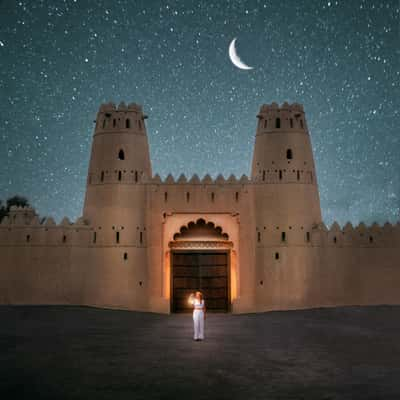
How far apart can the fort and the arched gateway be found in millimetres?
44

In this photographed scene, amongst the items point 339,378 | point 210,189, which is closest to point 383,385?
point 339,378

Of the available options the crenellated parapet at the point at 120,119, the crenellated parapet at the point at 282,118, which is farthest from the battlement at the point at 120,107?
the crenellated parapet at the point at 282,118

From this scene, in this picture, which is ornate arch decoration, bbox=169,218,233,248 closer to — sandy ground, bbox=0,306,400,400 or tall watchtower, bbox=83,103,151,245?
tall watchtower, bbox=83,103,151,245

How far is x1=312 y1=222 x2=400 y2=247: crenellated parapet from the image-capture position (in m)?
24.4

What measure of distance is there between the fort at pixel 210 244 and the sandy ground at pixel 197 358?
4108 millimetres

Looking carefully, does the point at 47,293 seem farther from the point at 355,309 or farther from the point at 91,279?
the point at 355,309

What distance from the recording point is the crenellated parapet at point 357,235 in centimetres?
2444

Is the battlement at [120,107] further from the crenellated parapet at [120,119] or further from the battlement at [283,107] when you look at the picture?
the battlement at [283,107]

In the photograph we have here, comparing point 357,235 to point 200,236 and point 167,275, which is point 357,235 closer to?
point 200,236

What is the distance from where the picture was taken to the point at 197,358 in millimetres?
11375

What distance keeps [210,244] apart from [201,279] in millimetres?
1597

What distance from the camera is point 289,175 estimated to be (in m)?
24.9

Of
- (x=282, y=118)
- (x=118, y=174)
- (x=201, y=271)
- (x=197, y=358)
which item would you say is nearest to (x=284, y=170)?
(x=282, y=118)

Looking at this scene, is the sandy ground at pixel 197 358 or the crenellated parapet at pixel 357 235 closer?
the sandy ground at pixel 197 358
